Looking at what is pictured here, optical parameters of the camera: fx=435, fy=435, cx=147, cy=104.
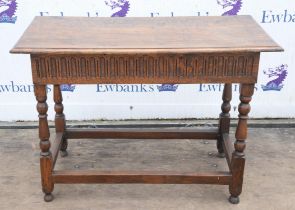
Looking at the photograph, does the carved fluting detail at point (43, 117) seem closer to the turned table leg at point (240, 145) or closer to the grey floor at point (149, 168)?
the grey floor at point (149, 168)

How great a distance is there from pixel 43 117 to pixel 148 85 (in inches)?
47.7

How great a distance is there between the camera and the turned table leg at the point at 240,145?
85.4 inches

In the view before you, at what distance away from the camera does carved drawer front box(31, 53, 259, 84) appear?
2.06m

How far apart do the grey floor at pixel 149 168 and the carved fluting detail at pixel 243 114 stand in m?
0.37

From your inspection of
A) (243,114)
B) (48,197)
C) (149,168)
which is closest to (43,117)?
(48,197)

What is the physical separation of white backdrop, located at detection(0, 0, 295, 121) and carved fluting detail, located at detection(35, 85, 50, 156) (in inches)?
40.6

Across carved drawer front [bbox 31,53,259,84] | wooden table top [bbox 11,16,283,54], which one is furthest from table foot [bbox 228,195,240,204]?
wooden table top [bbox 11,16,283,54]

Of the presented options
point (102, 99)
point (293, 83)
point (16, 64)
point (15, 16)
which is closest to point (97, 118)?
point (102, 99)

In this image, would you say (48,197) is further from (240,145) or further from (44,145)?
(240,145)

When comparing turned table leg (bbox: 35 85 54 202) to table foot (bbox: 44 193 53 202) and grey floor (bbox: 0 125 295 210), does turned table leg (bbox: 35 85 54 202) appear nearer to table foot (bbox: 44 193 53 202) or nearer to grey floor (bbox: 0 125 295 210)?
table foot (bbox: 44 193 53 202)

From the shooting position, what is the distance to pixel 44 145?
229 centimetres

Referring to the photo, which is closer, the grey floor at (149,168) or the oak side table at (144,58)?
the oak side table at (144,58)

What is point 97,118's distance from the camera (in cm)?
339

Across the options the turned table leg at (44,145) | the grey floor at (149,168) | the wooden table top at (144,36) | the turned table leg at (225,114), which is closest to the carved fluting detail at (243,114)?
the wooden table top at (144,36)
